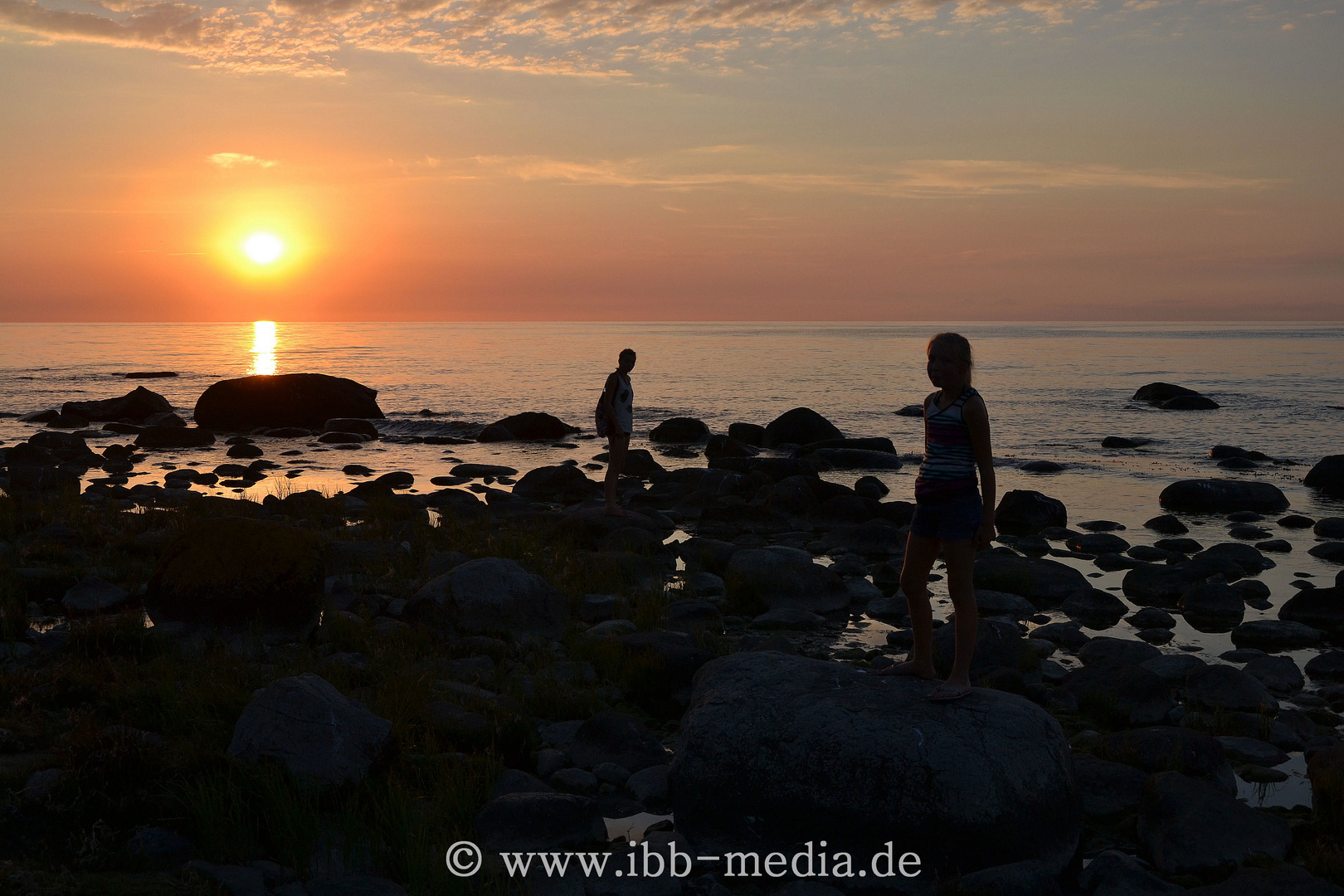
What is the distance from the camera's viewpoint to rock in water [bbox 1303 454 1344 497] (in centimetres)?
2072

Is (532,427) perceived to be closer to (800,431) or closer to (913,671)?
(800,431)

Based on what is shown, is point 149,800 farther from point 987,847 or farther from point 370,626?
point 987,847

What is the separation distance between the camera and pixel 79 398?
153 ft

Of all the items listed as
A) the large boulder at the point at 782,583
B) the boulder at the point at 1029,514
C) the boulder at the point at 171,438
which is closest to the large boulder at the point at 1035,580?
the large boulder at the point at 782,583

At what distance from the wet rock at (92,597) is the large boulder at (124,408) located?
97.1 ft

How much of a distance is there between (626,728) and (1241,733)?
4.58m

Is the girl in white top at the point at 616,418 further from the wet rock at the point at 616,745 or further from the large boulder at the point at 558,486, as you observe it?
the wet rock at the point at 616,745

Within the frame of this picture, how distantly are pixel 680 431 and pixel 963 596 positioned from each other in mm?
25508

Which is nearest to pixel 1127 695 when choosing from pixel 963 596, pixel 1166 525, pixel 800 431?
pixel 963 596

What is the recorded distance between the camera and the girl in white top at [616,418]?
555 inches

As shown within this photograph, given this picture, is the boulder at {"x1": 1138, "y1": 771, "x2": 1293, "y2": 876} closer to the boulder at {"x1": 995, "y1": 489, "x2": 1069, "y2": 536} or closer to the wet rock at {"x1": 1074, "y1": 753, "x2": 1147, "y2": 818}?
the wet rock at {"x1": 1074, "y1": 753, "x2": 1147, "y2": 818}

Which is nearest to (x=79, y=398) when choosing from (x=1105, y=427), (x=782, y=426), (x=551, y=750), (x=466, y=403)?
(x=466, y=403)

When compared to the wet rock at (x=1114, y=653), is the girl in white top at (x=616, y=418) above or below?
above

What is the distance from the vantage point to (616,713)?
678 centimetres
